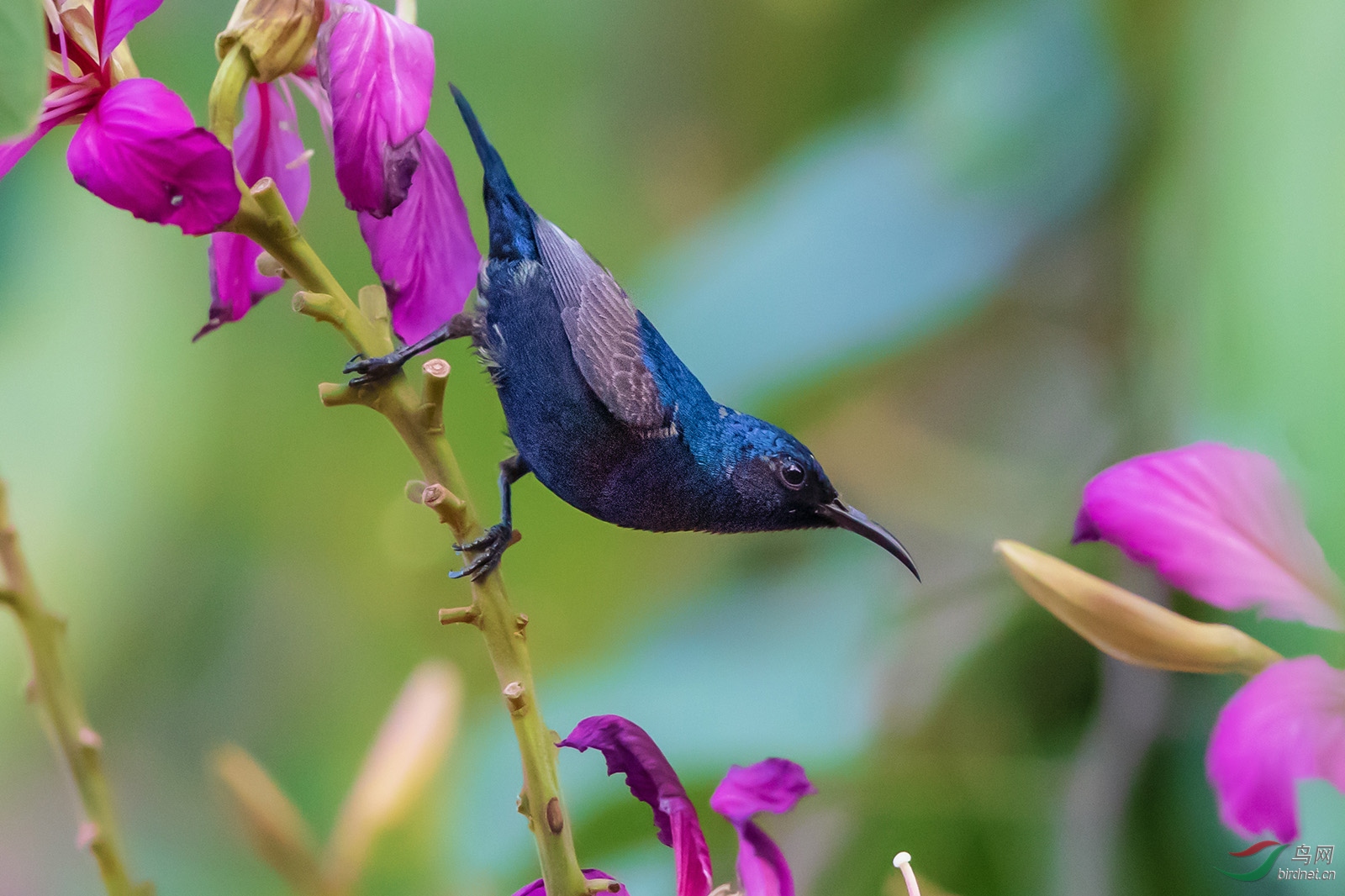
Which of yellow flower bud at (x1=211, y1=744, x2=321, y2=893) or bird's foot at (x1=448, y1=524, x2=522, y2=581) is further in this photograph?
yellow flower bud at (x1=211, y1=744, x2=321, y2=893)

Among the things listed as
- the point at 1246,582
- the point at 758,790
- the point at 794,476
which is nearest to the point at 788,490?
the point at 794,476

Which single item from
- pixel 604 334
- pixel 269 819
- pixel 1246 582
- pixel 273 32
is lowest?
pixel 269 819

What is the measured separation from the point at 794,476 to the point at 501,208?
0.57 ft

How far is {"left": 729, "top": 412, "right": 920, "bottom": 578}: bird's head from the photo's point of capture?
0.35 metres

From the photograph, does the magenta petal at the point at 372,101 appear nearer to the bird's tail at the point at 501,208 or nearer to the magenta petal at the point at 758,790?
the bird's tail at the point at 501,208

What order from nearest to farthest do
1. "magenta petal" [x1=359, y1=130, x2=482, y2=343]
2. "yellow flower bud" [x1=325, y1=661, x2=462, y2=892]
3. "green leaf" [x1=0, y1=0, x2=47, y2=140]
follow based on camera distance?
"green leaf" [x1=0, y1=0, x2=47, y2=140]
"magenta petal" [x1=359, y1=130, x2=482, y2=343]
"yellow flower bud" [x1=325, y1=661, x2=462, y2=892]

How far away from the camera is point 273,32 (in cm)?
28

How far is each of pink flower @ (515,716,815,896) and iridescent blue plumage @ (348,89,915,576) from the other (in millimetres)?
Result: 91

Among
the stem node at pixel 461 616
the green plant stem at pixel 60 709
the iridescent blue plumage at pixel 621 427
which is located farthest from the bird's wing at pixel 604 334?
the green plant stem at pixel 60 709

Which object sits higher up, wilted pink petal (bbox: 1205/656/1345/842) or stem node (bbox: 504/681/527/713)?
stem node (bbox: 504/681/527/713)

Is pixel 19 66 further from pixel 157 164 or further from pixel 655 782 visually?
pixel 655 782

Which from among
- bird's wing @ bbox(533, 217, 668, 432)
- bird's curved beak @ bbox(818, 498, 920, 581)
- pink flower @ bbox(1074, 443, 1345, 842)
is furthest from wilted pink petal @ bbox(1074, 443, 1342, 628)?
bird's wing @ bbox(533, 217, 668, 432)

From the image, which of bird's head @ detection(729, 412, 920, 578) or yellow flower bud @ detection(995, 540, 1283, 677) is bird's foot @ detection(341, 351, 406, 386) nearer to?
bird's head @ detection(729, 412, 920, 578)

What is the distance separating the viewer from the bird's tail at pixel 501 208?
38cm
